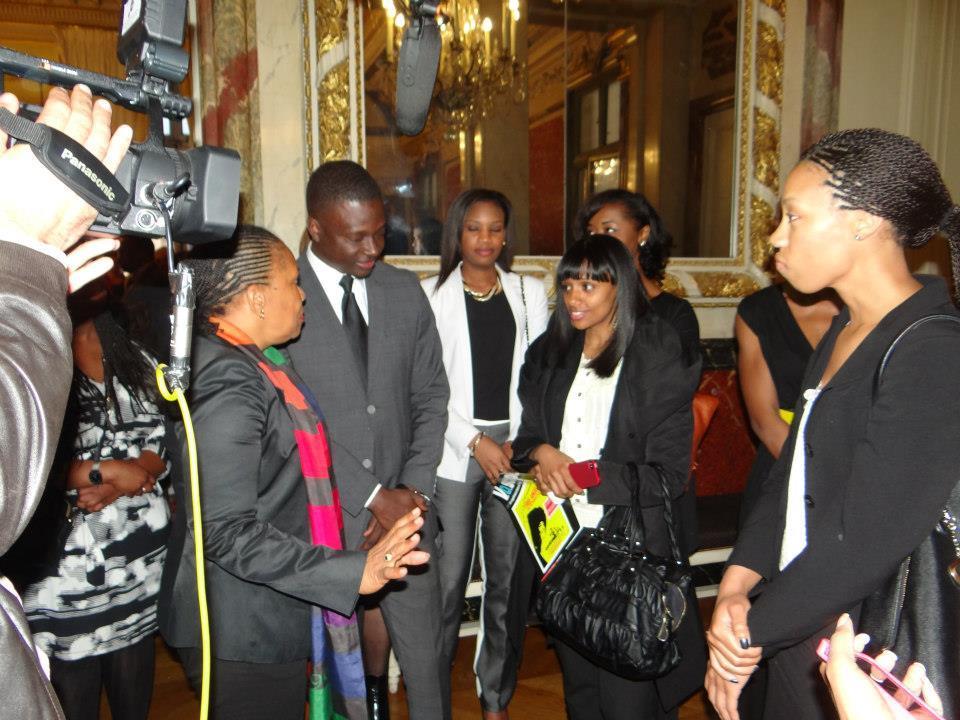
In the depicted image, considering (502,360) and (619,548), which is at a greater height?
(502,360)

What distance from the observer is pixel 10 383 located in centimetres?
63

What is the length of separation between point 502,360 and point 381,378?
2.18ft

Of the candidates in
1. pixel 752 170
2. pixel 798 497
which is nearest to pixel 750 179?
pixel 752 170

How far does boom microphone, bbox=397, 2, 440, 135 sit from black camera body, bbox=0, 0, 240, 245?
457 millimetres

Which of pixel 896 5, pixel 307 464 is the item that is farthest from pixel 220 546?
pixel 896 5

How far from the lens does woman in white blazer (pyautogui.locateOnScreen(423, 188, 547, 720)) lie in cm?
247

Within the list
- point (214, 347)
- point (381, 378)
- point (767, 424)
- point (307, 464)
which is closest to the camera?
point (214, 347)

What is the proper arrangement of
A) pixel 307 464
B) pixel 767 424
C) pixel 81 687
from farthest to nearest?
pixel 767 424 < pixel 81 687 < pixel 307 464

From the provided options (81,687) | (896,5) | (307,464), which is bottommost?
(81,687)

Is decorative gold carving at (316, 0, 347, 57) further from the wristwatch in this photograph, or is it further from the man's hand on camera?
the man's hand on camera

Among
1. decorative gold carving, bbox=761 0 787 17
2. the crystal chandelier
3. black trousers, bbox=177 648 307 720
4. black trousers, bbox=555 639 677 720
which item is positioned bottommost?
black trousers, bbox=555 639 677 720

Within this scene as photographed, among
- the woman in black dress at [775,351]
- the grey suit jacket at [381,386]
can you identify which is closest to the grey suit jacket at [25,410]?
the grey suit jacket at [381,386]

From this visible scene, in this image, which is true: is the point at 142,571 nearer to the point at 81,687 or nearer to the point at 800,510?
the point at 81,687

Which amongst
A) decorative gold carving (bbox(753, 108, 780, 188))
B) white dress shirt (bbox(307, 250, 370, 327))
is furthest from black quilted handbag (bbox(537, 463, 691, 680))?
decorative gold carving (bbox(753, 108, 780, 188))
